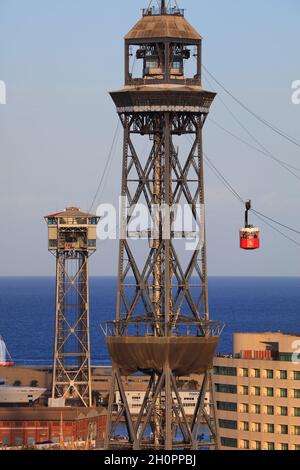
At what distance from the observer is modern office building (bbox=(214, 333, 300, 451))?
5684 inches

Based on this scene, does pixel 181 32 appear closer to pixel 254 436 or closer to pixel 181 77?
pixel 181 77

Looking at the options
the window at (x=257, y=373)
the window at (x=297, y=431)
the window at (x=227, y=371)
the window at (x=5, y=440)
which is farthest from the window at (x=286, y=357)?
the window at (x=5, y=440)

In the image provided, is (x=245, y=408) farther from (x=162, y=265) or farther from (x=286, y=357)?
(x=162, y=265)

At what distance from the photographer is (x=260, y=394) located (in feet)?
484

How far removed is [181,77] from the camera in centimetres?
9238

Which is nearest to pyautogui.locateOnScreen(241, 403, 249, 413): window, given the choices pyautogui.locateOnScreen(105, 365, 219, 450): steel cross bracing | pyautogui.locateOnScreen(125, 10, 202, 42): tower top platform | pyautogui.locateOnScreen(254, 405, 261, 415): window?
pyautogui.locateOnScreen(254, 405, 261, 415): window

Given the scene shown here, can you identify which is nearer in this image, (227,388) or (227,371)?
(227,388)

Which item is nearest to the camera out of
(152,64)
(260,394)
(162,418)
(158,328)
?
(158,328)

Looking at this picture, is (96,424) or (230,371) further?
(96,424)

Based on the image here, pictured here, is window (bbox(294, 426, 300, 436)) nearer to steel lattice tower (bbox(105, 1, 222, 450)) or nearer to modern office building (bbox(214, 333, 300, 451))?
modern office building (bbox(214, 333, 300, 451))

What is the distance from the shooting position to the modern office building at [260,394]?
144 m

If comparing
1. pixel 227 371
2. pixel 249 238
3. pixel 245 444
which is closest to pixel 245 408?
pixel 245 444
